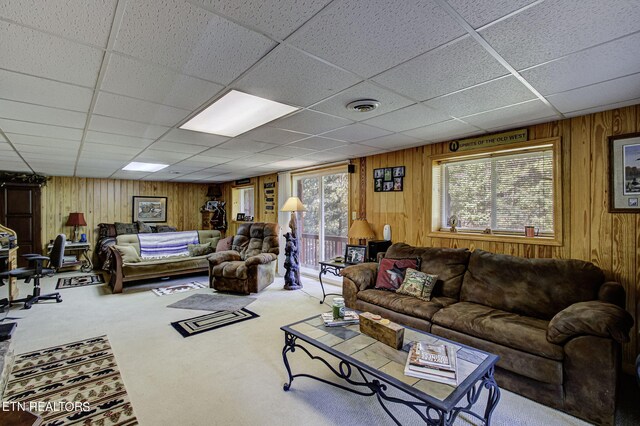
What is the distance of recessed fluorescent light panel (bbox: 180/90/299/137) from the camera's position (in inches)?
98.7

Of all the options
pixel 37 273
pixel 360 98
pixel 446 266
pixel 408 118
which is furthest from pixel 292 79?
pixel 37 273

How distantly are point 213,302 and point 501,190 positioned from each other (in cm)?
404

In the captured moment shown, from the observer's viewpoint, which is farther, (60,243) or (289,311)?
(60,243)

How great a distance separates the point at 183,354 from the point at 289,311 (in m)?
1.47

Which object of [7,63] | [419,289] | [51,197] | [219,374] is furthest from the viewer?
[51,197]

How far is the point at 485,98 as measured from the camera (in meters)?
2.33

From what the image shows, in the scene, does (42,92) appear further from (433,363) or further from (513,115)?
(513,115)

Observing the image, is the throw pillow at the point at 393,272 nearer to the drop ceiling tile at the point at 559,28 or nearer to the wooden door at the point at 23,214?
the drop ceiling tile at the point at 559,28

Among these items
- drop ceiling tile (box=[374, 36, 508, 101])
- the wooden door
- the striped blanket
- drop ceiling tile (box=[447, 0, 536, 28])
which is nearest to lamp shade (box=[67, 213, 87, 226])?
the wooden door

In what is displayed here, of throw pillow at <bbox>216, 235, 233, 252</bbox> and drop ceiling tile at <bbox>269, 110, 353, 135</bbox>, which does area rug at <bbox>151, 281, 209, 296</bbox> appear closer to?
throw pillow at <bbox>216, 235, 233, 252</bbox>

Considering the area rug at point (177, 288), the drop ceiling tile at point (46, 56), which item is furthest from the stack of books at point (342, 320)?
the area rug at point (177, 288)

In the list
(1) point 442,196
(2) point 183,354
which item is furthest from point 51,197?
(1) point 442,196

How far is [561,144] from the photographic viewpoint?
2867 millimetres

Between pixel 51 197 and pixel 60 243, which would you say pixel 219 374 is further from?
pixel 51 197
